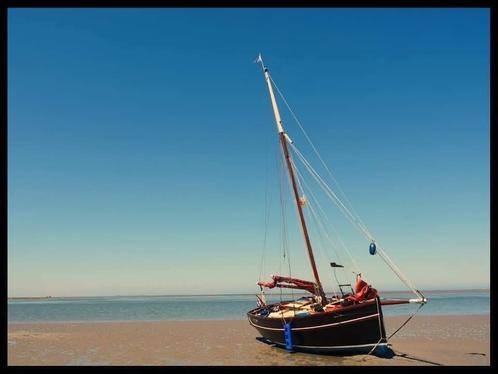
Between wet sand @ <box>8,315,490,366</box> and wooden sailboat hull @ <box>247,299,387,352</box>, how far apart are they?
75cm

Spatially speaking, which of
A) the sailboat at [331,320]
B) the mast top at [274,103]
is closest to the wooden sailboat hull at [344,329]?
the sailboat at [331,320]

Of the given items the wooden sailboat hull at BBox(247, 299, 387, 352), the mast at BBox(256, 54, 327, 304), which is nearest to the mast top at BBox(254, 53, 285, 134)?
the mast at BBox(256, 54, 327, 304)

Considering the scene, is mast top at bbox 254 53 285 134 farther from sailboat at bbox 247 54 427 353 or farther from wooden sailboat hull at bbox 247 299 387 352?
wooden sailboat hull at bbox 247 299 387 352

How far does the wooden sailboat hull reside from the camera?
25.3 metres

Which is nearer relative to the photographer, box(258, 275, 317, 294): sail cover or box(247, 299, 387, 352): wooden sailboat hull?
box(247, 299, 387, 352): wooden sailboat hull

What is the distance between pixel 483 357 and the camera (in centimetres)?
2578

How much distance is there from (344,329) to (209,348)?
37.2 feet

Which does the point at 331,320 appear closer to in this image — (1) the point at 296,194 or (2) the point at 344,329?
(2) the point at 344,329

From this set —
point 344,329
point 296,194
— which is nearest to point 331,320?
point 344,329

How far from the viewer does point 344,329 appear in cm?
2569

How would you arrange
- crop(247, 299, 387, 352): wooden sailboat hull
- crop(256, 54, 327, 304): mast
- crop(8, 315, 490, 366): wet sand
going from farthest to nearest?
1. crop(256, 54, 327, 304): mast
2. crop(8, 315, 490, 366): wet sand
3. crop(247, 299, 387, 352): wooden sailboat hull
